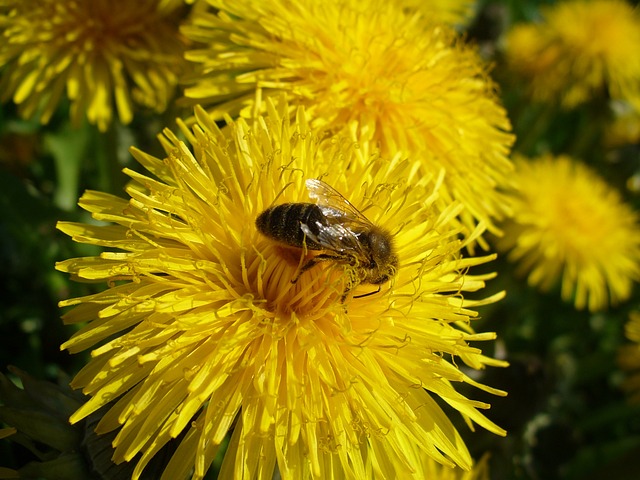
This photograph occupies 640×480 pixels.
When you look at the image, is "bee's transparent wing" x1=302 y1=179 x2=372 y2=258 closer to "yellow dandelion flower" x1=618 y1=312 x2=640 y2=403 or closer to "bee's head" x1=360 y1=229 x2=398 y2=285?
"bee's head" x1=360 y1=229 x2=398 y2=285

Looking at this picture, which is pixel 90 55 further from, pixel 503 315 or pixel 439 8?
pixel 503 315

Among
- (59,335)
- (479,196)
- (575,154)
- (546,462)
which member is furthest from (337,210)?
(575,154)

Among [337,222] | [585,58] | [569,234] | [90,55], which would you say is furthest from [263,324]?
[585,58]

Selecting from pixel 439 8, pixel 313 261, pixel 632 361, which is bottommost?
pixel 632 361

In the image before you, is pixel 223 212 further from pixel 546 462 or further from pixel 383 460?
pixel 546 462

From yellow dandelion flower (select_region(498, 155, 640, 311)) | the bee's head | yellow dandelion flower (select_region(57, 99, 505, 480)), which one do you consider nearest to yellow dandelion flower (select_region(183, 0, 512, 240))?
yellow dandelion flower (select_region(57, 99, 505, 480))
